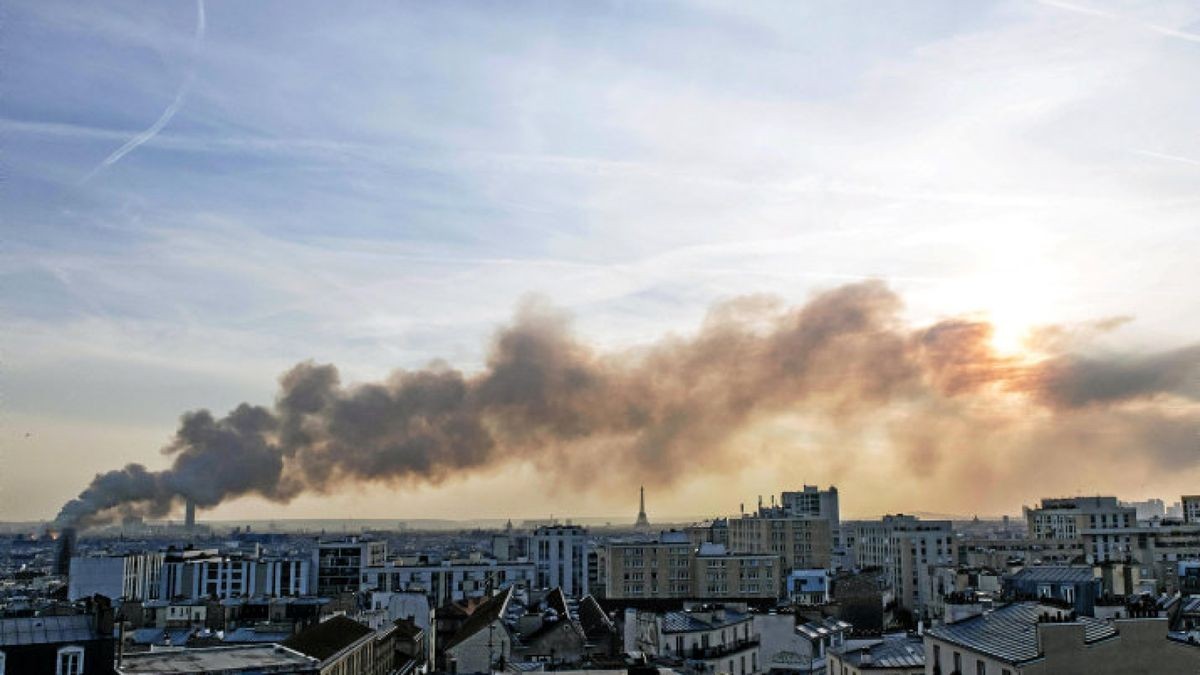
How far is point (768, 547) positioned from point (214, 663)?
146 meters

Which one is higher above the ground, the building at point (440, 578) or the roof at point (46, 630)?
the roof at point (46, 630)

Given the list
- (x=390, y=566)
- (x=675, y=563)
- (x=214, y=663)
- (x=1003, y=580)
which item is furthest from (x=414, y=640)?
Answer: (x=390, y=566)

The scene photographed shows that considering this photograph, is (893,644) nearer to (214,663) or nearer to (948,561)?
(214,663)

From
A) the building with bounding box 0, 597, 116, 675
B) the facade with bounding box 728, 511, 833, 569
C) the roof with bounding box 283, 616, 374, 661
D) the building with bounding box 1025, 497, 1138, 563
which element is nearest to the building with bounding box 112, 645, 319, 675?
the building with bounding box 0, 597, 116, 675

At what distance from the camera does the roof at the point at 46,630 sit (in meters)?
48.1

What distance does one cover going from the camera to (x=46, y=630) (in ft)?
162

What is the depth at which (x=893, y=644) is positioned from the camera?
5250 centimetres

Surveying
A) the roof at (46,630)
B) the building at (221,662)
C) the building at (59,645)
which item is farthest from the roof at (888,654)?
the roof at (46,630)

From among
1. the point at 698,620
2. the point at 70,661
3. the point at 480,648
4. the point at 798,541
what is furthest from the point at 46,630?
the point at 798,541

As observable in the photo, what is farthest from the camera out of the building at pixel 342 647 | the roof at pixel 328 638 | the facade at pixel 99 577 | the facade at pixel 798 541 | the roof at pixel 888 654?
the facade at pixel 798 541

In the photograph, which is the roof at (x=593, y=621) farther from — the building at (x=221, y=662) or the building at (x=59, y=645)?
the building at (x=59, y=645)

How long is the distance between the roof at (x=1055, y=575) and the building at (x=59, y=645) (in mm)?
53351

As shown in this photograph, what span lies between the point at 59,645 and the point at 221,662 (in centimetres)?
897

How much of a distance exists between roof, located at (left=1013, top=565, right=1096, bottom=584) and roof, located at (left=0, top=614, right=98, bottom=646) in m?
54.3
